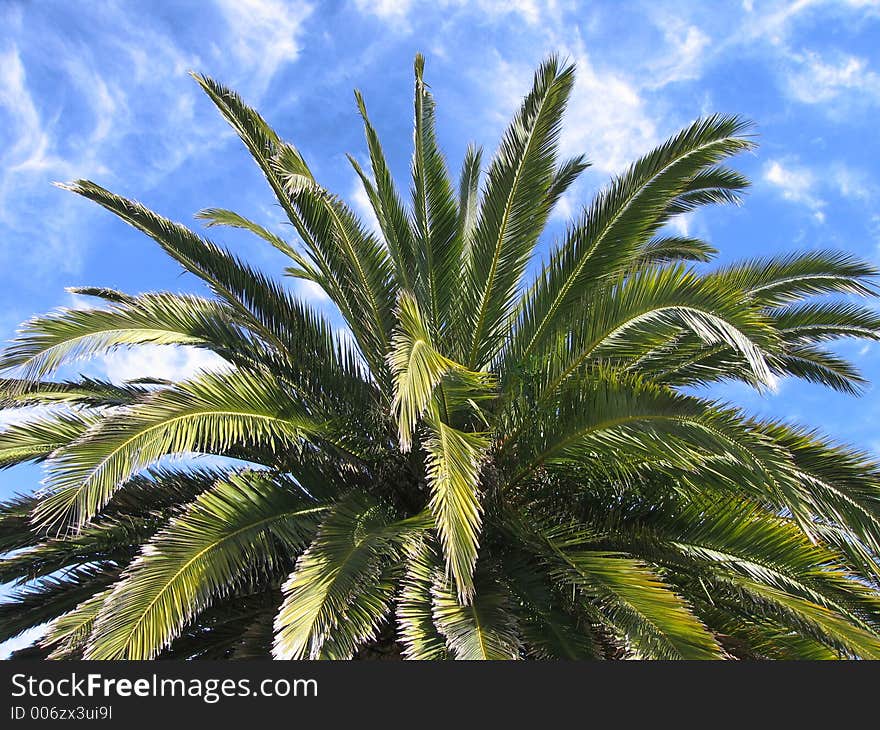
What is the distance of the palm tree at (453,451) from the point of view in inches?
214

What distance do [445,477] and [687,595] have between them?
2815 millimetres

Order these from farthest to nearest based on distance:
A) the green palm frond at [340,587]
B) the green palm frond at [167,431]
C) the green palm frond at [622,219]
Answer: the green palm frond at [622,219]
the green palm frond at [167,431]
the green palm frond at [340,587]

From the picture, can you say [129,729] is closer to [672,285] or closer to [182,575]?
[182,575]

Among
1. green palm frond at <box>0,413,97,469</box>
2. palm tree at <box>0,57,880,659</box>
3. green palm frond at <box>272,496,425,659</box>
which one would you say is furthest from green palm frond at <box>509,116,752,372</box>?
green palm frond at <box>0,413,97,469</box>

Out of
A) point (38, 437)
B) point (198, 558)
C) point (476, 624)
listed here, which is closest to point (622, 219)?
point (476, 624)

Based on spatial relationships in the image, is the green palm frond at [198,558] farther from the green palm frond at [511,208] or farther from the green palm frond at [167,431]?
the green palm frond at [511,208]

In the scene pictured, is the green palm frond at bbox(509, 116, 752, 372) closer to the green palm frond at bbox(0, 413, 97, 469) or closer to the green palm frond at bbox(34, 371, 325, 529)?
the green palm frond at bbox(34, 371, 325, 529)

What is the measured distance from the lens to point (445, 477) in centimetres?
529

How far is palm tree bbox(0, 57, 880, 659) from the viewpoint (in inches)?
214

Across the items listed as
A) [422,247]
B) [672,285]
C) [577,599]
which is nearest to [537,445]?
[577,599]

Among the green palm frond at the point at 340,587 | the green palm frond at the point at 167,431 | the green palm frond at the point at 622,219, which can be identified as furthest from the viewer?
the green palm frond at the point at 622,219

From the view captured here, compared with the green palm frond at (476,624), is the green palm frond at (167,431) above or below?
above

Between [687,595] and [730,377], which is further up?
[730,377]

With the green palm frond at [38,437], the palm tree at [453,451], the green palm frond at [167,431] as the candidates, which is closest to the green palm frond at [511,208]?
the palm tree at [453,451]
